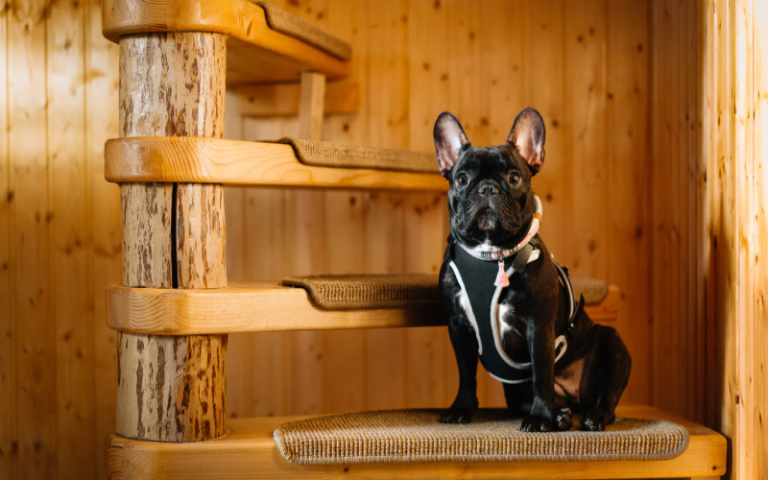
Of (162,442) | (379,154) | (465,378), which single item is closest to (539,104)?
(379,154)

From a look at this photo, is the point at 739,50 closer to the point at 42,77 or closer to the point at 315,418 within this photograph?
the point at 315,418

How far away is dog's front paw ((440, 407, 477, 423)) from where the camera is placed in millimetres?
1649

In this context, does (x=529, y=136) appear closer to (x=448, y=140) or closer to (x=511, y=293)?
(x=448, y=140)

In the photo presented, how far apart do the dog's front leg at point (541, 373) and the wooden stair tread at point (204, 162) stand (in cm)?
67

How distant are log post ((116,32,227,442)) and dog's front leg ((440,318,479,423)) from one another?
1.85 feet

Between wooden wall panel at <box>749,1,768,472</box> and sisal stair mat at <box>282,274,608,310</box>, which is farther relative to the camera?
sisal stair mat at <box>282,274,608,310</box>

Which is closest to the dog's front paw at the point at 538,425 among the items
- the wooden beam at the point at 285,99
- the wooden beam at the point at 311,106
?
the wooden beam at the point at 311,106

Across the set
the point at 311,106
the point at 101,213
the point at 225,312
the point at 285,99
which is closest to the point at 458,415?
the point at 225,312

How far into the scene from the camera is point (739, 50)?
1.68 meters

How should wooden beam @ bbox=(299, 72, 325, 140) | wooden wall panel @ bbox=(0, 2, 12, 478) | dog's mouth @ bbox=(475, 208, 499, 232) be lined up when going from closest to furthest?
dog's mouth @ bbox=(475, 208, 499, 232) < wooden beam @ bbox=(299, 72, 325, 140) < wooden wall panel @ bbox=(0, 2, 12, 478)

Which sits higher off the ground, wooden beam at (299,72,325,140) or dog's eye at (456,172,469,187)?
wooden beam at (299,72,325,140)

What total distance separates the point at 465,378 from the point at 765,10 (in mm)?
1087

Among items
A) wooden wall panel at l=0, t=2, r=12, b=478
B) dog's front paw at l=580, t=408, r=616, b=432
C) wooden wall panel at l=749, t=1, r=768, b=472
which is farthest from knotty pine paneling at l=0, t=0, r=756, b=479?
dog's front paw at l=580, t=408, r=616, b=432

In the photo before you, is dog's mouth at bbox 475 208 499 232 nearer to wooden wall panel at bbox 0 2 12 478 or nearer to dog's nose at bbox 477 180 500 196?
dog's nose at bbox 477 180 500 196
